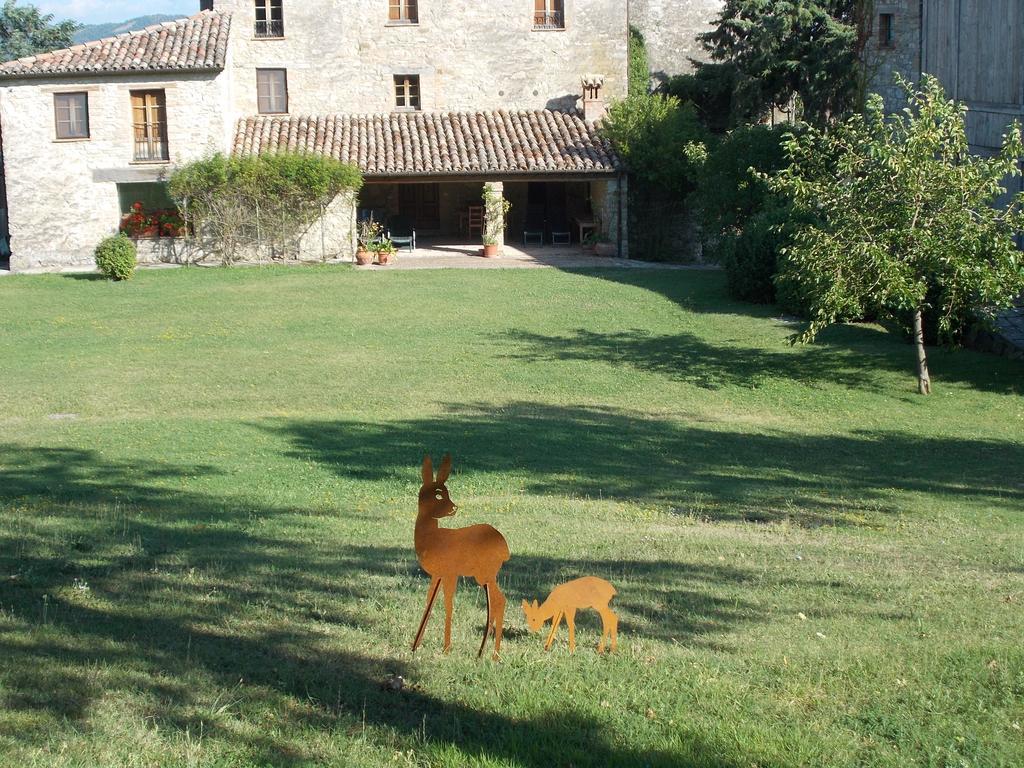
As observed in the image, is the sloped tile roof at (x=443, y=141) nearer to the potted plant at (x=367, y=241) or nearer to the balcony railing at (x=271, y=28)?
the potted plant at (x=367, y=241)

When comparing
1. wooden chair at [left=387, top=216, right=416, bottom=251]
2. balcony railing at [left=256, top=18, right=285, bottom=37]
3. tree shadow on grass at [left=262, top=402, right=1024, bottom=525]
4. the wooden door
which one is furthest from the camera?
the wooden door

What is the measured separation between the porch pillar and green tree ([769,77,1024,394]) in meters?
17.4

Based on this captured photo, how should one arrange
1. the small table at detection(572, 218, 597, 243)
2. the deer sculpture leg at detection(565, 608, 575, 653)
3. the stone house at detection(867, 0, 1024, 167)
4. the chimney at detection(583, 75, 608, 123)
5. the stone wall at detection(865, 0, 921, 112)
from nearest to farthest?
1. the deer sculpture leg at detection(565, 608, 575, 653)
2. the stone house at detection(867, 0, 1024, 167)
3. the stone wall at detection(865, 0, 921, 112)
4. the small table at detection(572, 218, 597, 243)
5. the chimney at detection(583, 75, 608, 123)

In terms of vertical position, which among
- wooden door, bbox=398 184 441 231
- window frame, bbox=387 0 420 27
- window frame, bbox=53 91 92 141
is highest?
window frame, bbox=387 0 420 27

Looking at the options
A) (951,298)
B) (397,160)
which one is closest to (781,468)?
(951,298)

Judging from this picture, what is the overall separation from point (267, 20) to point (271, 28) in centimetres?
26

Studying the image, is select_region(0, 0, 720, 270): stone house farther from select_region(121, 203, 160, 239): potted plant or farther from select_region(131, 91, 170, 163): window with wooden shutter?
select_region(121, 203, 160, 239): potted plant

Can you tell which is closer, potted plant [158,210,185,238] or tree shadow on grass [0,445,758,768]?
tree shadow on grass [0,445,758,768]

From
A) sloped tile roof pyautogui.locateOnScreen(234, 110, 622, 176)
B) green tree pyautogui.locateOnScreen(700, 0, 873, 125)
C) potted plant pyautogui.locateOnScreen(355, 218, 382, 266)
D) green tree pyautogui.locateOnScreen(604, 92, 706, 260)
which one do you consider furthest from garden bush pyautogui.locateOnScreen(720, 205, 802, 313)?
potted plant pyautogui.locateOnScreen(355, 218, 382, 266)

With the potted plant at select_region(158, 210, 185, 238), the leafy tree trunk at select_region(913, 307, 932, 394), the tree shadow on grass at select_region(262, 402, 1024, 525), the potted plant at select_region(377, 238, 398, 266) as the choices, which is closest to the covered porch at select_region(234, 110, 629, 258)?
the potted plant at select_region(377, 238, 398, 266)

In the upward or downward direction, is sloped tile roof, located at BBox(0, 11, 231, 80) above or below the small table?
above

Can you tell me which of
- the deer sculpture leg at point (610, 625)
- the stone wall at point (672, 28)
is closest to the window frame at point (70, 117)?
the stone wall at point (672, 28)

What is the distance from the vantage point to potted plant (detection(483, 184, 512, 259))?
34125 mm

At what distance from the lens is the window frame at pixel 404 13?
37.1m
